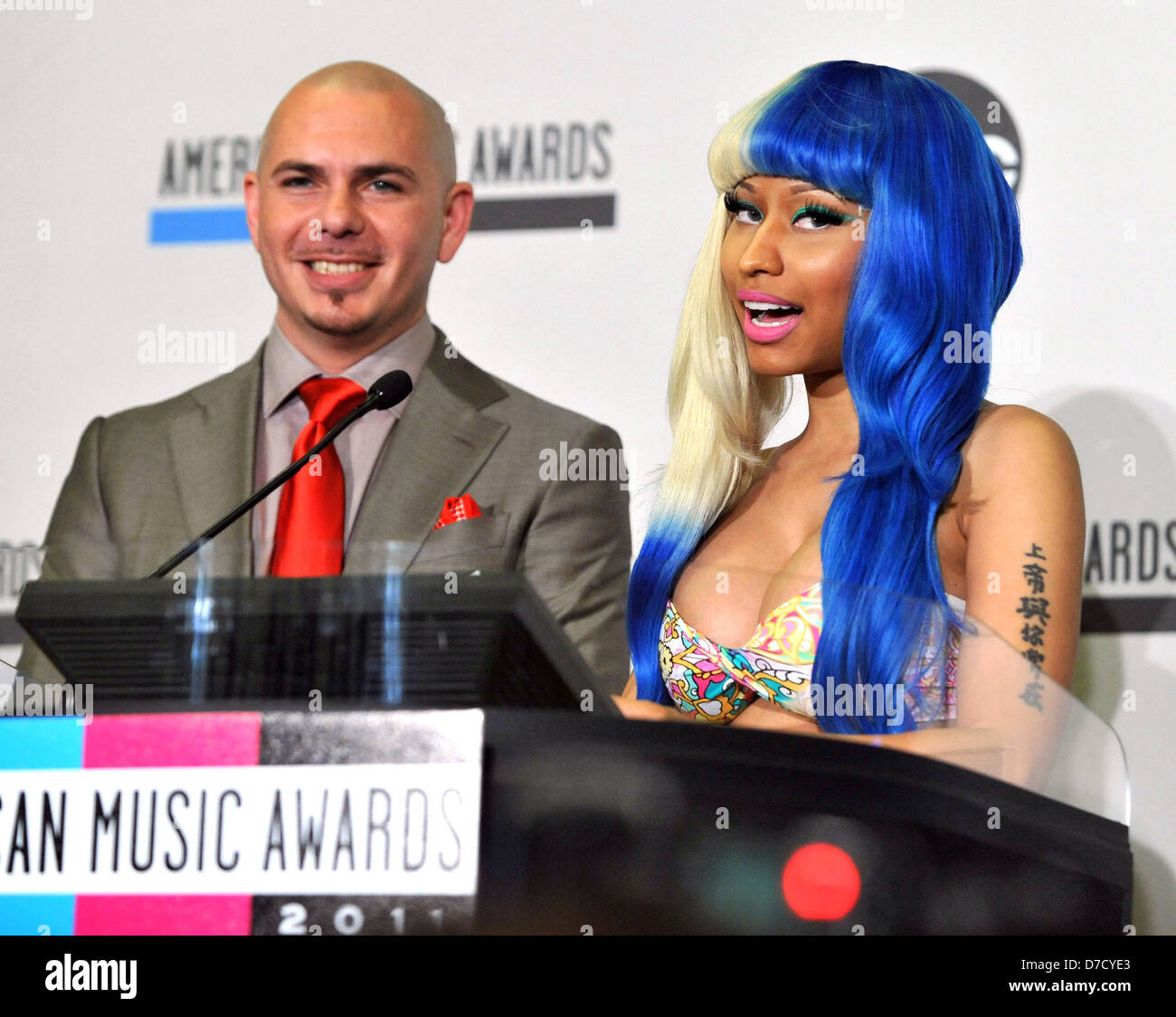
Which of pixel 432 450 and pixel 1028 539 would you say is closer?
pixel 1028 539

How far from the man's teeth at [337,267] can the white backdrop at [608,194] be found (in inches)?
6.2

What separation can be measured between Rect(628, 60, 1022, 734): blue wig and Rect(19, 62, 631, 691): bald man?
805 millimetres

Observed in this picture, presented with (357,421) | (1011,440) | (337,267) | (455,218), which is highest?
(455,218)

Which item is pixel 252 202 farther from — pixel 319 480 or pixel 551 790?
pixel 551 790

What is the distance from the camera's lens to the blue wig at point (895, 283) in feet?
5.72

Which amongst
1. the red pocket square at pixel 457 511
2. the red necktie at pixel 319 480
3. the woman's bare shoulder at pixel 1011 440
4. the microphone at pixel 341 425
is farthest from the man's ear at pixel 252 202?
the woman's bare shoulder at pixel 1011 440

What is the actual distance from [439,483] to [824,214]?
3.48ft

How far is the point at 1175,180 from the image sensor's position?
2.59 metres

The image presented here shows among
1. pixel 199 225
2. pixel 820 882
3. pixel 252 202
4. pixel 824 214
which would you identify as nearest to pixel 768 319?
pixel 824 214

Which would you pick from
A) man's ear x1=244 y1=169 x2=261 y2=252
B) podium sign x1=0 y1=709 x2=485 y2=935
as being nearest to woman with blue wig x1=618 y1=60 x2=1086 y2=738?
podium sign x1=0 y1=709 x2=485 y2=935

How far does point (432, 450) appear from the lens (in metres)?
2.74

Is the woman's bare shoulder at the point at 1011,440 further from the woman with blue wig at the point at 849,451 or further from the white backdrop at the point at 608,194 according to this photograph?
the white backdrop at the point at 608,194

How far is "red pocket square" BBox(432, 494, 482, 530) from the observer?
2605mm

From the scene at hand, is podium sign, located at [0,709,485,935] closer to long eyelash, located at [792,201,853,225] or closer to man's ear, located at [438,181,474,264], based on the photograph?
long eyelash, located at [792,201,853,225]
